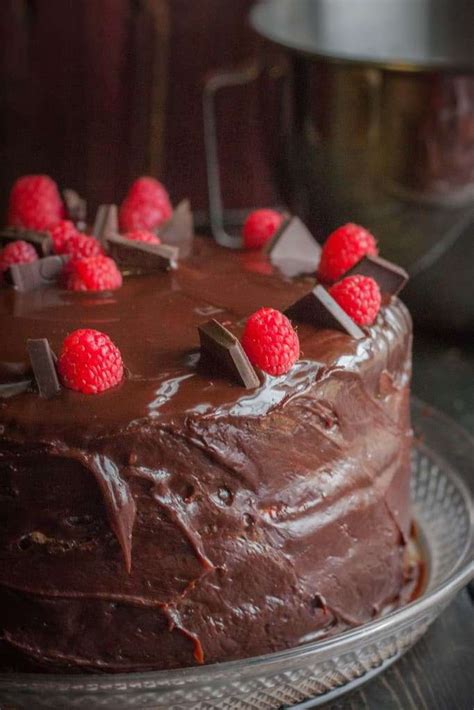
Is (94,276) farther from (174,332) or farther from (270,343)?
(270,343)

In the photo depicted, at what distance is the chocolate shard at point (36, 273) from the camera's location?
1862mm

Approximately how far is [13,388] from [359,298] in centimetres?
56

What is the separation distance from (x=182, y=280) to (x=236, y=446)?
448 millimetres

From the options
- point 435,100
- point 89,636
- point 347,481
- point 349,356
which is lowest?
point 89,636

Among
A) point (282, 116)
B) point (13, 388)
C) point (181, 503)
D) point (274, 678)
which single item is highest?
A: point (282, 116)

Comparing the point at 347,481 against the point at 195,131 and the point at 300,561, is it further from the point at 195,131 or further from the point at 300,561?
the point at 195,131

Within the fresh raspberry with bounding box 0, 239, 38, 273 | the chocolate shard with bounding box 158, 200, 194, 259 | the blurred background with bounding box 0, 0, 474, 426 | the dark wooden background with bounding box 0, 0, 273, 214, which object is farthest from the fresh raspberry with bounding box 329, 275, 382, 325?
the dark wooden background with bounding box 0, 0, 273, 214

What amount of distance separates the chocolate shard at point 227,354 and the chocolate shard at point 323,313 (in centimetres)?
18

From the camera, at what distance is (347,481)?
66.3 inches

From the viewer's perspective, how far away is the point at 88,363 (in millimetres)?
1533

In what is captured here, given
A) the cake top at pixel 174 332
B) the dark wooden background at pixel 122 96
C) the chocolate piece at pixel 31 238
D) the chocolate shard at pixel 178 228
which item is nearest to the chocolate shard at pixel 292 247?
the cake top at pixel 174 332

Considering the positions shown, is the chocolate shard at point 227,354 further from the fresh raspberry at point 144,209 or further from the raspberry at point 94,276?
the fresh raspberry at point 144,209

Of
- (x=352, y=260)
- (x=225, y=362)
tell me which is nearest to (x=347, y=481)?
(x=225, y=362)

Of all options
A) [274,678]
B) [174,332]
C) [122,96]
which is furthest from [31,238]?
[122,96]
